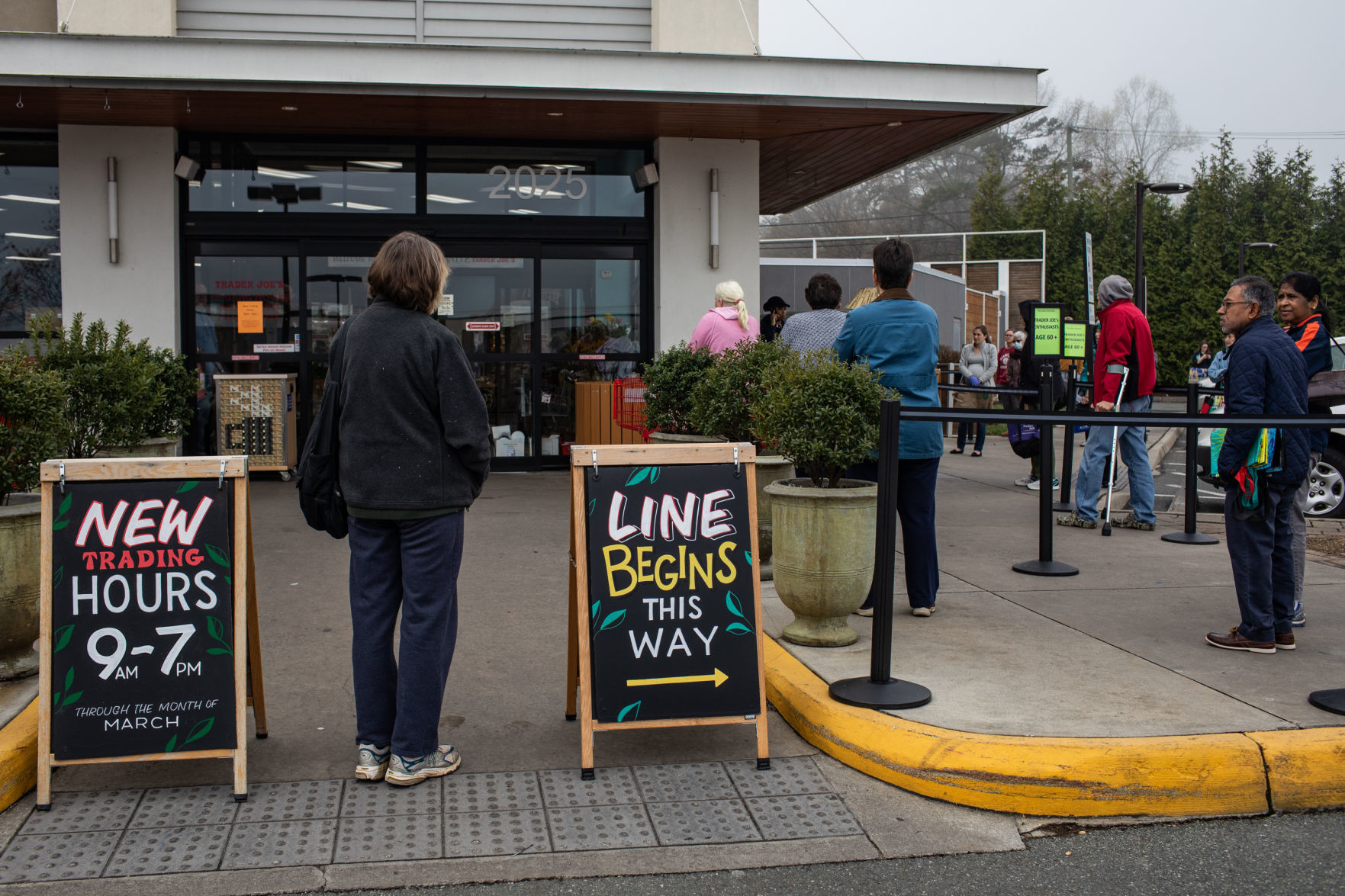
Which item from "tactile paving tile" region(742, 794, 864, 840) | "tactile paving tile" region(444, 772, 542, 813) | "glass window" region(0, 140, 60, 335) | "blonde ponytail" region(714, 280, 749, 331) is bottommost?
"tactile paving tile" region(742, 794, 864, 840)

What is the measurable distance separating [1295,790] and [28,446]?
16.4 ft

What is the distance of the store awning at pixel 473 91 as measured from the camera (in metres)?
8.95

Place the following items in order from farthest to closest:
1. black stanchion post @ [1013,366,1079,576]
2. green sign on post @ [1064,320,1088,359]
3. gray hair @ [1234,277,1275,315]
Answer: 1. green sign on post @ [1064,320,1088,359]
2. black stanchion post @ [1013,366,1079,576]
3. gray hair @ [1234,277,1275,315]

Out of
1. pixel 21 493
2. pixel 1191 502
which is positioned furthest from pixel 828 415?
pixel 1191 502

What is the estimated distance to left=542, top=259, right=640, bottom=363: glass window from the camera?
1154cm

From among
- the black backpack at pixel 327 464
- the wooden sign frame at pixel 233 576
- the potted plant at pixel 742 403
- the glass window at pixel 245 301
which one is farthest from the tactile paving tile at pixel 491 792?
the glass window at pixel 245 301

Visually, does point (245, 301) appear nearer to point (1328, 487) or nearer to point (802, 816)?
point (802, 816)

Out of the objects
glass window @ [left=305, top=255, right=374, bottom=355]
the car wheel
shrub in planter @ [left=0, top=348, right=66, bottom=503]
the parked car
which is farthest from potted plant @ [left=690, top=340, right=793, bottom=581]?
the car wheel

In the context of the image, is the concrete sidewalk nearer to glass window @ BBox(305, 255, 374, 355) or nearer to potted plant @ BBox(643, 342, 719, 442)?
potted plant @ BBox(643, 342, 719, 442)

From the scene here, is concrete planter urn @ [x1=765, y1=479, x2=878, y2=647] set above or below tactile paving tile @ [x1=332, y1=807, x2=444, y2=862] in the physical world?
above

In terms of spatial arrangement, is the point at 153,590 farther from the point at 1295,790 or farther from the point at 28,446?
the point at 1295,790

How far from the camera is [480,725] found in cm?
436

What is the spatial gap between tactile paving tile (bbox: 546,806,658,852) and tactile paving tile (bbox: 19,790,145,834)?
4.63 feet

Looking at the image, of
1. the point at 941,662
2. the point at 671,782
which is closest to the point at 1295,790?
the point at 941,662
